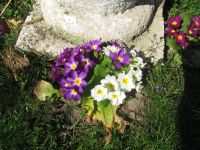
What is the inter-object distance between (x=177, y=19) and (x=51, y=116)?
1.74 metres

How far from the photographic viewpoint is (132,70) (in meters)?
3.27

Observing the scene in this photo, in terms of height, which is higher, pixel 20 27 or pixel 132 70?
pixel 20 27

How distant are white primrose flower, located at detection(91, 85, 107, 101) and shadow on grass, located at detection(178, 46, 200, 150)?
792mm

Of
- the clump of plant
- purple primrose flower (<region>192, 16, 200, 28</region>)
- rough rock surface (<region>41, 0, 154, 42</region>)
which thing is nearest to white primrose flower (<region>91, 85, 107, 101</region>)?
the clump of plant

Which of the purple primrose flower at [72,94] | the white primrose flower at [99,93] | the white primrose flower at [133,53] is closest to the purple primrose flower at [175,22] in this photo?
the white primrose flower at [133,53]

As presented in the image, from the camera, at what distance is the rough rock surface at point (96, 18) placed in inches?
140

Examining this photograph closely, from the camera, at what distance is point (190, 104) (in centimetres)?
369

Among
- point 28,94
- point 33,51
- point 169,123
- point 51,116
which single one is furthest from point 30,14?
point 169,123

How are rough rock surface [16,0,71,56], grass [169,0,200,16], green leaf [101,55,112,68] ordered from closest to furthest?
green leaf [101,55,112,68] < rough rock surface [16,0,71,56] < grass [169,0,200,16]

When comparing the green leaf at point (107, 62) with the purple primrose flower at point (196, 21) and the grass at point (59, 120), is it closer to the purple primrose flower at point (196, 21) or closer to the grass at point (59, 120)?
the grass at point (59, 120)

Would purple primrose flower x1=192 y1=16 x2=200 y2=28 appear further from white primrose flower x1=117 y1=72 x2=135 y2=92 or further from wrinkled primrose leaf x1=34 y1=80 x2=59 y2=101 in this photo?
wrinkled primrose leaf x1=34 y1=80 x2=59 y2=101

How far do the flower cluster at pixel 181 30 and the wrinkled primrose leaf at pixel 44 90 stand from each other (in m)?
1.41

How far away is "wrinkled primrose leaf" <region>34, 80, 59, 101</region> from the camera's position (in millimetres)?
3457

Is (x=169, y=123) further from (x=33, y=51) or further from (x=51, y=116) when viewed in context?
(x=33, y=51)
